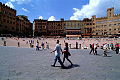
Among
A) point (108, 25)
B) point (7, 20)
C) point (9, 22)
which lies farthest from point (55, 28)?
point (108, 25)

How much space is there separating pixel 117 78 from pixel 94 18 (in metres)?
78.8

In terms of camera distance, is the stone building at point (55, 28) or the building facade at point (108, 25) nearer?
the building facade at point (108, 25)

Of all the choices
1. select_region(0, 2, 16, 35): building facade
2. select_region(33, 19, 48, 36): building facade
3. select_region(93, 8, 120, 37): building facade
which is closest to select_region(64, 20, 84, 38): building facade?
select_region(93, 8, 120, 37): building facade

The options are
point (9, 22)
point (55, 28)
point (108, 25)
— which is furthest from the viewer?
point (55, 28)

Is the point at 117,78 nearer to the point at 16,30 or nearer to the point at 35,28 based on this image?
the point at 16,30

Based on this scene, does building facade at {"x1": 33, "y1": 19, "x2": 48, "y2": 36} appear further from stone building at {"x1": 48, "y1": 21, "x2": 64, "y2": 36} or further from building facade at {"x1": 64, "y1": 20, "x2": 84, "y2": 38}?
building facade at {"x1": 64, "y1": 20, "x2": 84, "y2": 38}

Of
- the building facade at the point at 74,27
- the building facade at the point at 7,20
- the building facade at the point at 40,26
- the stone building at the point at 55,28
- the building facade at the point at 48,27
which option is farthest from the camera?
the stone building at the point at 55,28

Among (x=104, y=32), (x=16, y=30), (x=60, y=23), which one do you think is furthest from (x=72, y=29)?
(x=16, y=30)

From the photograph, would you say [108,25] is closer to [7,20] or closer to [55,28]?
[55,28]

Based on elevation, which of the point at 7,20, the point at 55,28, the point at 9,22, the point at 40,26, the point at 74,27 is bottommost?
the point at 55,28

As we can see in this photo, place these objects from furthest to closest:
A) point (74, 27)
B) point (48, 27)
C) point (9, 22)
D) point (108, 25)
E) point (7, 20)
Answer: point (48, 27)
point (74, 27)
point (108, 25)
point (9, 22)
point (7, 20)

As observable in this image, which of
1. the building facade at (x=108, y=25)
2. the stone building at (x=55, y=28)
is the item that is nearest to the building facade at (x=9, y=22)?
the stone building at (x=55, y=28)

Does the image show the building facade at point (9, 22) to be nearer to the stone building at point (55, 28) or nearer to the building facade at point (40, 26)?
the building facade at point (40, 26)

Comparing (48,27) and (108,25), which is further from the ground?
(108,25)
